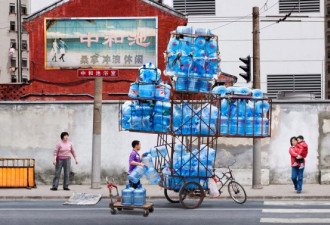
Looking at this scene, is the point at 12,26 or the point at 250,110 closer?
the point at 250,110

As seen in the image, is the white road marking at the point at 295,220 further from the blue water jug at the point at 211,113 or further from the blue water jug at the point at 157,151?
the blue water jug at the point at 157,151

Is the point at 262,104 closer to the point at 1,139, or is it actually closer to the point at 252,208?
the point at 252,208

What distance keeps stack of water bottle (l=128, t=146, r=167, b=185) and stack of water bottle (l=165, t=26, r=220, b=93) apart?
1776 mm

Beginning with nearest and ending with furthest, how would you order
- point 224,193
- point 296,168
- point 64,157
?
point 224,193 < point 296,168 < point 64,157

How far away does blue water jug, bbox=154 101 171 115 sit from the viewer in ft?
55.5

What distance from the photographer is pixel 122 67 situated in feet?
100

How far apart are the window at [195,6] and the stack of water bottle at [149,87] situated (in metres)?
35.8

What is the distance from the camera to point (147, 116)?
1689 cm

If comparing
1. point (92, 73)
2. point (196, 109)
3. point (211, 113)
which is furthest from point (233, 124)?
point (92, 73)

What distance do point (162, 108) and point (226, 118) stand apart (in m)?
1.55

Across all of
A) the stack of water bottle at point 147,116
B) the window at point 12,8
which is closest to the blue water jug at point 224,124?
the stack of water bottle at point 147,116

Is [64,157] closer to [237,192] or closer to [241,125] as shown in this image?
[237,192]

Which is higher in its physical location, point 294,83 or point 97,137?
point 294,83

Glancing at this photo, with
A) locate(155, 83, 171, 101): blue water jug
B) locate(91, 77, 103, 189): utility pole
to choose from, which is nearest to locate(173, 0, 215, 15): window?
locate(91, 77, 103, 189): utility pole
